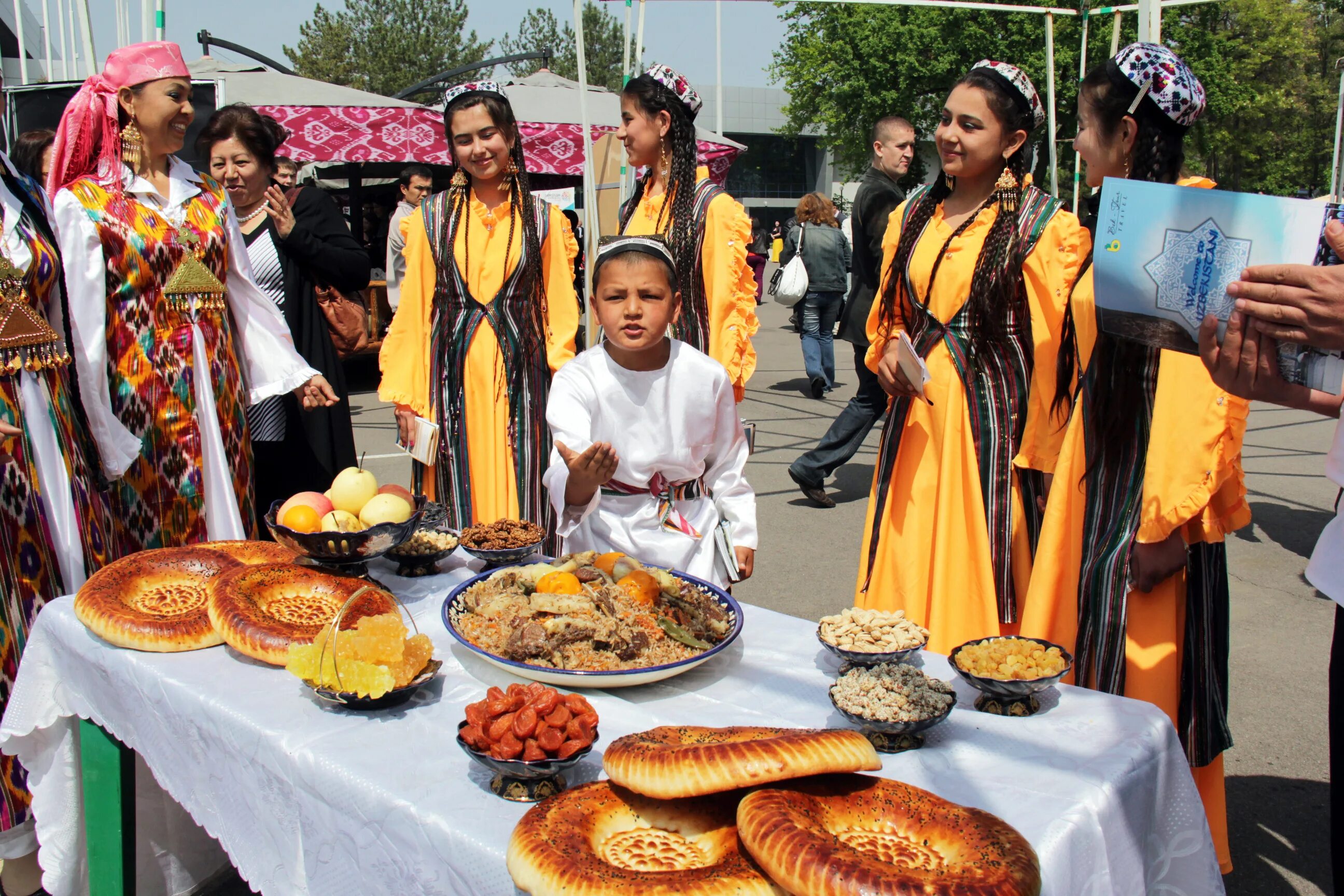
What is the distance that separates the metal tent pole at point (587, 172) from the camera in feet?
13.1

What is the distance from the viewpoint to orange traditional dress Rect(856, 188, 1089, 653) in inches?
105

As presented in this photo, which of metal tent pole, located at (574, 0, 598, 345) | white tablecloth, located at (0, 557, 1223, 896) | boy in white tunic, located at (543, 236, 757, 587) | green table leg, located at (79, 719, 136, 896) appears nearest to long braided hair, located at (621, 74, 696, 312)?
metal tent pole, located at (574, 0, 598, 345)

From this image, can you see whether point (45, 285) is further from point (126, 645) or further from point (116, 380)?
point (126, 645)

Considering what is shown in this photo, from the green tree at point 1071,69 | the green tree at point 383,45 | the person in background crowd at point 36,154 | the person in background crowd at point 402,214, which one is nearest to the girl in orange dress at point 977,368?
the person in background crowd at point 36,154

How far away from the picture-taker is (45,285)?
2.77 meters

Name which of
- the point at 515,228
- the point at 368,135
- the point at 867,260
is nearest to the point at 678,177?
the point at 515,228

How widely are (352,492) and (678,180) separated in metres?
1.85

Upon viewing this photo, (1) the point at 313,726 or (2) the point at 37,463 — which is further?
(2) the point at 37,463

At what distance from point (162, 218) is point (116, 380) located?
1.74ft

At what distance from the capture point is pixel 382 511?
224cm

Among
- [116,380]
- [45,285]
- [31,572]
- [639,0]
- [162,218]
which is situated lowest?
[31,572]

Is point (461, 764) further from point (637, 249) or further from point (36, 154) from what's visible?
point (36, 154)

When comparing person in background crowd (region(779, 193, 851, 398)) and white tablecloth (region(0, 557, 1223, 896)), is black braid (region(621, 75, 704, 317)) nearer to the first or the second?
white tablecloth (region(0, 557, 1223, 896))

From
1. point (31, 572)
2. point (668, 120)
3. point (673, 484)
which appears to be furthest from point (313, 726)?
point (668, 120)
